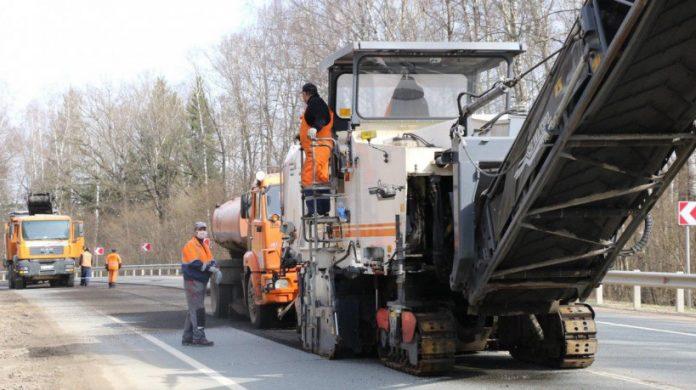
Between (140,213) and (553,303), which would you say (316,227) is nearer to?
(553,303)

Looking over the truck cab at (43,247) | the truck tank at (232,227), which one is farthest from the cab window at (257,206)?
the truck cab at (43,247)

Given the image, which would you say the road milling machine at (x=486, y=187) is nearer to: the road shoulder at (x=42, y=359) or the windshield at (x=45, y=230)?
the road shoulder at (x=42, y=359)

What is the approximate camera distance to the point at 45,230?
3931 centimetres

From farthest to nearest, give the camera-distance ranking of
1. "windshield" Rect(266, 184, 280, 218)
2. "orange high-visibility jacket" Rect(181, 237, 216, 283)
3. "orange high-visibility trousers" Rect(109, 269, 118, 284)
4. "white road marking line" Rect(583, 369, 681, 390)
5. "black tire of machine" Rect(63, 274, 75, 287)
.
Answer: "black tire of machine" Rect(63, 274, 75, 287) → "orange high-visibility trousers" Rect(109, 269, 118, 284) → "windshield" Rect(266, 184, 280, 218) → "orange high-visibility jacket" Rect(181, 237, 216, 283) → "white road marking line" Rect(583, 369, 681, 390)

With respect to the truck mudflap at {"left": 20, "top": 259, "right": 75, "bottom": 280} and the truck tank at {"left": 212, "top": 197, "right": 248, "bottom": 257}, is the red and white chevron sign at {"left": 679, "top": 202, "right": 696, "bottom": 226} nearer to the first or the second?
the truck tank at {"left": 212, "top": 197, "right": 248, "bottom": 257}

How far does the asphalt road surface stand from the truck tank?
208 cm

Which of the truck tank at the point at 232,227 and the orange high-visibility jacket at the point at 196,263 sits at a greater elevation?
the truck tank at the point at 232,227

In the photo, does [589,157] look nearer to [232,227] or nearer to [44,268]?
[232,227]

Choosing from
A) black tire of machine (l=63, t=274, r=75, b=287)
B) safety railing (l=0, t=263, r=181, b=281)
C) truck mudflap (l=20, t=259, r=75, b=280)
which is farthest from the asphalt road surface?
safety railing (l=0, t=263, r=181, b=281)

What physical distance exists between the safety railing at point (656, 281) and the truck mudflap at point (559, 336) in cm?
737

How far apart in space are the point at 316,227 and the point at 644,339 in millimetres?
4782

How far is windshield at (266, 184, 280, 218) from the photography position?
17.0 meters

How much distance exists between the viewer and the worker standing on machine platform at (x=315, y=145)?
1166 centimetres

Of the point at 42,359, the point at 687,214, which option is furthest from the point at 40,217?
the point at 42,359
